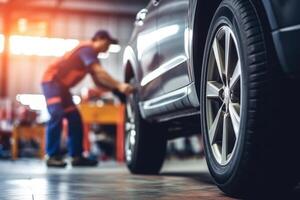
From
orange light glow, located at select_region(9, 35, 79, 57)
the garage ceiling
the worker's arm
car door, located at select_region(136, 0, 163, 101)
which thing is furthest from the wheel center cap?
orange light glow, located at select_region(9, 35, 79, 57)

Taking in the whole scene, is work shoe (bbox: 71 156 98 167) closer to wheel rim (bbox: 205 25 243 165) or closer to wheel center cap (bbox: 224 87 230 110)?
wheel rim (bbox: 205 25 243 165)

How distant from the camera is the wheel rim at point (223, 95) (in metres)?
2.41

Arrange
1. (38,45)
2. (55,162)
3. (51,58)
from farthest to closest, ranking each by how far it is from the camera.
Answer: (51,58) → (38,45) → (55,162)

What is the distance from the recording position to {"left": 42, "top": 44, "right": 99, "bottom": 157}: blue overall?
20.0 feet

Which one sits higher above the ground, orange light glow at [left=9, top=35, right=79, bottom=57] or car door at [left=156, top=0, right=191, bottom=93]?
orange light glow at [left=9, top=35, right=79, bottom=57]

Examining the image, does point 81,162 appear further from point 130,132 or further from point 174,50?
point 174,50

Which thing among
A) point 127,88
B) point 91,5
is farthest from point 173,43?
point 91,5

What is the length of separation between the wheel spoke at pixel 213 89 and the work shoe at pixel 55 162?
3.57 metres

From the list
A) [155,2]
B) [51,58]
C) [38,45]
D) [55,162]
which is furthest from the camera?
[51,58]

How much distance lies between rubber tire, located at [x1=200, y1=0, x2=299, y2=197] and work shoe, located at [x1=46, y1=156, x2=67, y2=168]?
12.7ft

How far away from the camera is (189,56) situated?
9.53 feet

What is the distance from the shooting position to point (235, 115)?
2.38m

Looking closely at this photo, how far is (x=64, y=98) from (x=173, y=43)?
3.17 metres

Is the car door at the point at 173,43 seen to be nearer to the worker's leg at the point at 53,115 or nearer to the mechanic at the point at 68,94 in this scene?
the mechanic at the point at 68,94
